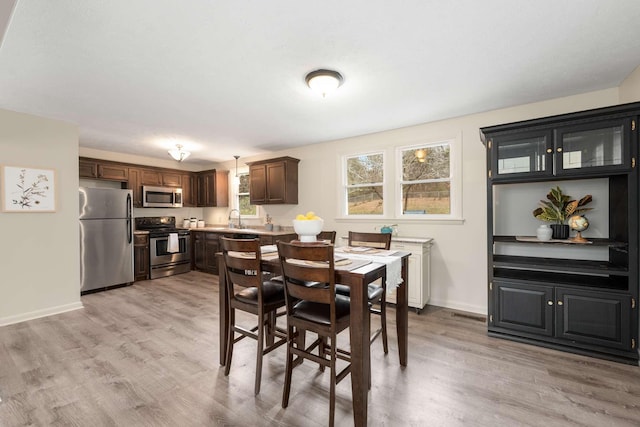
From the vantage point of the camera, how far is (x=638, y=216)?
2.38m

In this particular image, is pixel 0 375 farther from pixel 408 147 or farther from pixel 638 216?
pixel 638 216

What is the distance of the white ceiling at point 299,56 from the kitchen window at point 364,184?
35.7 inches

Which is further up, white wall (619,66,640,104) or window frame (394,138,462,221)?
white wall (619,66,640,104)

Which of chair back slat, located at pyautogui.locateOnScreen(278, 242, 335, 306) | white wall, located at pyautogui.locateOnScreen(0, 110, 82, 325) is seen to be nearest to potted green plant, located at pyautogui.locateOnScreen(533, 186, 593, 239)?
chair back slat, located at pyautogui.locateOnScreen(278, 242, 335, 306)

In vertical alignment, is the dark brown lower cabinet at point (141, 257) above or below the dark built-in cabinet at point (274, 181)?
below

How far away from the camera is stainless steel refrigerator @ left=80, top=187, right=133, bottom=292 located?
447 cm

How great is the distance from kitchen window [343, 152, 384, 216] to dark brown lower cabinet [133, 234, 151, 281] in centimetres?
383

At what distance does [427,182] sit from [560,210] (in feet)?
4.91

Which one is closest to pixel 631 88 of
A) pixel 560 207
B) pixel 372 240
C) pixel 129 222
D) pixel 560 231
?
pixel 560 207

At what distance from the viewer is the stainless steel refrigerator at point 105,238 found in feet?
14.7

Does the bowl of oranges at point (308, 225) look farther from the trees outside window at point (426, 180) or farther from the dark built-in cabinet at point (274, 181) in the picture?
the dark built-in cabinet at point (274, 181)

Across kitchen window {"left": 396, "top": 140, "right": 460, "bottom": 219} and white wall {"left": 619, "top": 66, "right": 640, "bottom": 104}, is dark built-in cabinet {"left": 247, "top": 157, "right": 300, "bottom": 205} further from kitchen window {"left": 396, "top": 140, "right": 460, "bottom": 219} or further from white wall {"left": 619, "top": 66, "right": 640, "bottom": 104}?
white wall {"left": 619, "top": 66, "right": 640, "bottom": 104}

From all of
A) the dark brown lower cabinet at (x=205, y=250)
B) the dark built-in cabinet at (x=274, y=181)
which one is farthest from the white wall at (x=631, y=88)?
the dark brown lower cabinet at (x=205, y=250)

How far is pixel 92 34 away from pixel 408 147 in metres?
3.58
